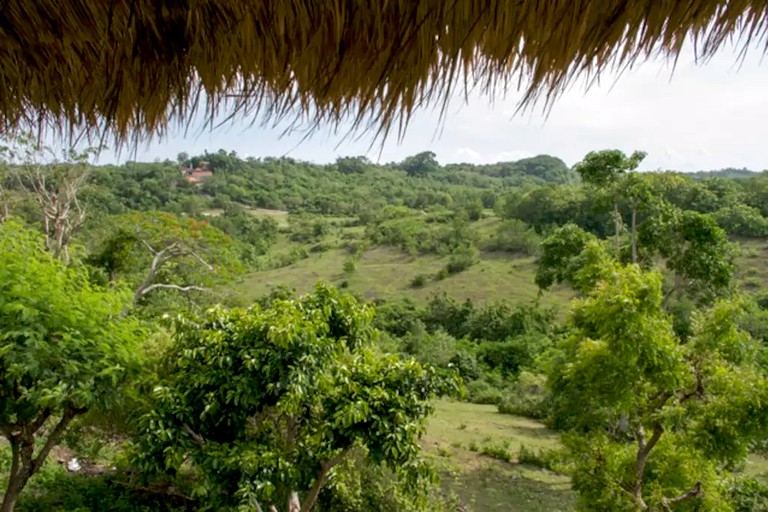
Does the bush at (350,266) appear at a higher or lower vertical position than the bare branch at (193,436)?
lower

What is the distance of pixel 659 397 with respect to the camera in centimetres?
418

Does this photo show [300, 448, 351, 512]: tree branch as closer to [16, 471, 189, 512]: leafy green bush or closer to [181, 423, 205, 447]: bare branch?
[181, 423, 205, 447]: bare branch

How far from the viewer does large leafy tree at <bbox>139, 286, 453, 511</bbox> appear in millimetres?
2992

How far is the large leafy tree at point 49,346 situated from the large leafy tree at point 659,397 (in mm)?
3393

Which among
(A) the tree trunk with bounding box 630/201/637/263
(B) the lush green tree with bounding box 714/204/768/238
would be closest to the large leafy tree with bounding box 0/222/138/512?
(A) the tree trunk with bounding box 630/201/637/263

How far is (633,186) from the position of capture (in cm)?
734

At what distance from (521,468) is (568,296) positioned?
50.3 ft

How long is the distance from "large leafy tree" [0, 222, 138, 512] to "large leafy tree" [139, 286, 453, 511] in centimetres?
36

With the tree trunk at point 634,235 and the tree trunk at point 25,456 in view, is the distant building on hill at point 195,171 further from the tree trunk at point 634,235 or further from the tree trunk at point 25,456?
the tree trunk at point 634,235

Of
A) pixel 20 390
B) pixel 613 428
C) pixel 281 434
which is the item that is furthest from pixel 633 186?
pixel 20 390

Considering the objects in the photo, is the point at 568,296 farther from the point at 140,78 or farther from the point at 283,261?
the point at 140,78

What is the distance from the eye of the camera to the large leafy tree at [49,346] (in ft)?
9.39

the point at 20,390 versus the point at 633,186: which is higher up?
the point at 633,186

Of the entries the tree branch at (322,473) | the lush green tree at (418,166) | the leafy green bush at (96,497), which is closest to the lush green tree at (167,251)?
the leafy green bush at (96,497)
